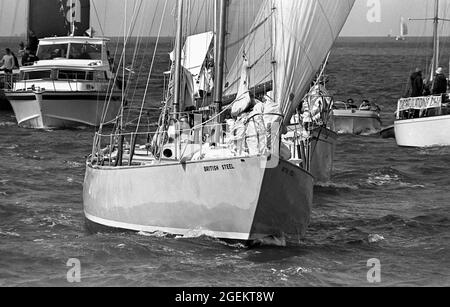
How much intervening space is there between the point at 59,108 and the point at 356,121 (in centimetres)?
1186

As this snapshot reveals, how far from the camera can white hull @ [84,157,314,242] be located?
20719 mm

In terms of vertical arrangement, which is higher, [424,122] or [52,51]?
[52,51]

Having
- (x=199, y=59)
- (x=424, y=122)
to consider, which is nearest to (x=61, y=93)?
(x=424, y=122)

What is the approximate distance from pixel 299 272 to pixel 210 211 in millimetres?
2194

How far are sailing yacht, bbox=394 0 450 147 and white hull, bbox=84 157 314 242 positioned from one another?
20.8 metres

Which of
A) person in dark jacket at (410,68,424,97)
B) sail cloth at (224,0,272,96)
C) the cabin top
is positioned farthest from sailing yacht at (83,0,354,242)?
the cabin top

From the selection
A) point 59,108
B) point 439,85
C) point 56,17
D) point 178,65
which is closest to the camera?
point 178,65

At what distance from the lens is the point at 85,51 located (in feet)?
168

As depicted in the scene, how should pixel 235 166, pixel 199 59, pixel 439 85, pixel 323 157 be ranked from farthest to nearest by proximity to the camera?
pixel 439 85 → pixel 199 59 → pixel 323 157 → pixel 235 166

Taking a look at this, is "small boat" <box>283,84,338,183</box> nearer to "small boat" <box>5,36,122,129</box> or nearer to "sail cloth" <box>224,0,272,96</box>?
"sail cloth" <box>224,0,272,96</box>

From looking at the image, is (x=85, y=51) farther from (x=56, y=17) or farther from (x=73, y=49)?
(x=56, y=17)

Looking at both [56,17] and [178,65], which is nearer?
[178,65]

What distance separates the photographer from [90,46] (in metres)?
51.4
